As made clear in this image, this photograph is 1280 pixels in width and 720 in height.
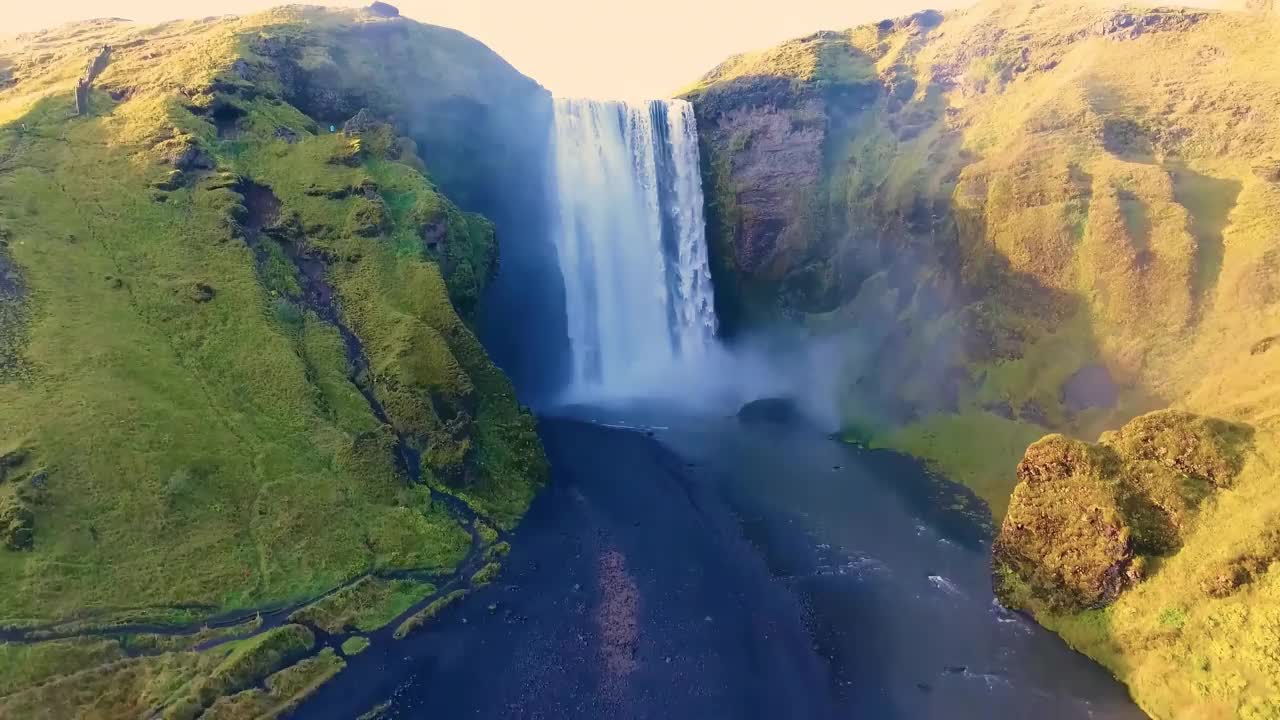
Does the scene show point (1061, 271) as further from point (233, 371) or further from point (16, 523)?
point (16, 523)

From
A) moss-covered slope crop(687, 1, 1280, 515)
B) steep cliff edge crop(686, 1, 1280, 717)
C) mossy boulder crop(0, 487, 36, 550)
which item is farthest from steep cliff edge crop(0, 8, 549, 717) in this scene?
moss-covered slope crop(687, 1, 1280, 515)

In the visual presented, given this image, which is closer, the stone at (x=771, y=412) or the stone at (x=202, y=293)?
the stone at (x=202, y=293)

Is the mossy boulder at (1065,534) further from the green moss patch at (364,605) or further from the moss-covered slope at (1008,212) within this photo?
the green moss patch at (364,605)

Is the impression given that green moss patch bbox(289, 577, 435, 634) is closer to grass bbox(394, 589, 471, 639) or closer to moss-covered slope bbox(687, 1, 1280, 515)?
grass bbox(394, 589, 471, 639)

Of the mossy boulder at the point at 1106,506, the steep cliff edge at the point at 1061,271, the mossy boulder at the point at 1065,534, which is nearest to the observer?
the steep cliff edge at the point at 1061,271

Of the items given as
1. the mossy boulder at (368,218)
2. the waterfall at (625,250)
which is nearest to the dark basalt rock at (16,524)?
the mossy boulder at (368,218)
